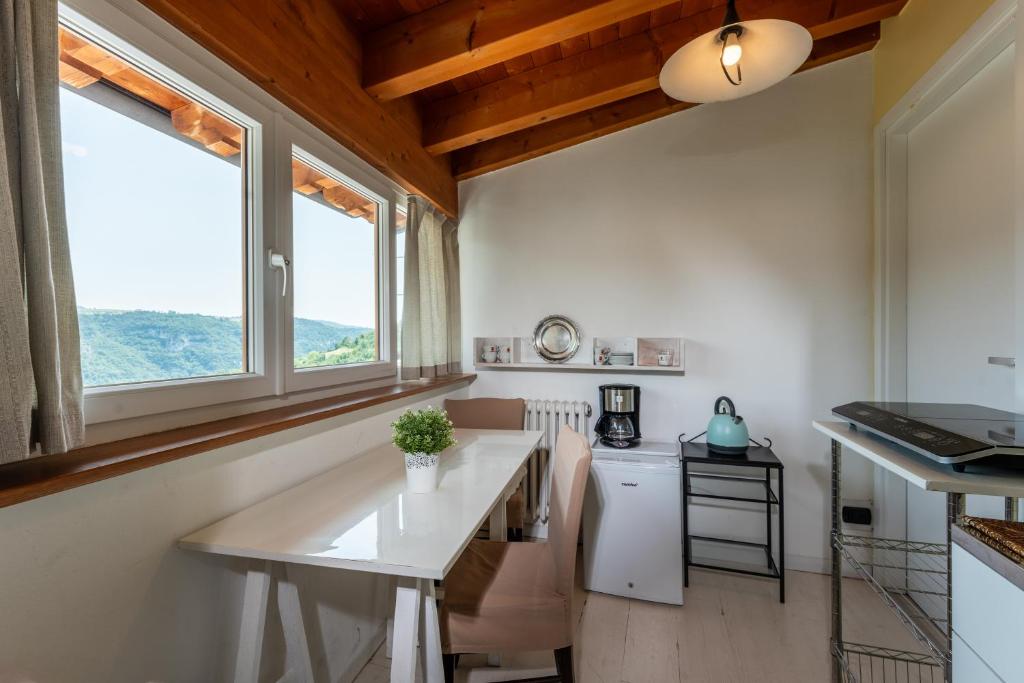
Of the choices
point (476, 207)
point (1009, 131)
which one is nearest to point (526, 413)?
point (476, 207)

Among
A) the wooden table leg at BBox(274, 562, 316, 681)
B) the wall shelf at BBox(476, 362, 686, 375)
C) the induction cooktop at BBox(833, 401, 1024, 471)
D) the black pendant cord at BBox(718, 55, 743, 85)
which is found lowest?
the wooden table leg at BBox(274, 562, 316, 681)

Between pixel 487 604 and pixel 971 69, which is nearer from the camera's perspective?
pixel 487 604

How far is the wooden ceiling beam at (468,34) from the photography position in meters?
1.58

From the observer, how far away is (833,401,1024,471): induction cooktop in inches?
31.5

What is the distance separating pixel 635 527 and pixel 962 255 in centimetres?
174

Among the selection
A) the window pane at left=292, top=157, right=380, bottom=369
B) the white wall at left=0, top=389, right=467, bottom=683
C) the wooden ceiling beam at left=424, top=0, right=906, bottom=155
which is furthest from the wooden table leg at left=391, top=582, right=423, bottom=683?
the wooden ceiling beam at left=424, top=0, right=906, bottom=155

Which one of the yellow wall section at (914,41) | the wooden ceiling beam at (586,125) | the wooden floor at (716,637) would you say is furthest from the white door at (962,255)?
the wooden ceiling beam at (586,125)

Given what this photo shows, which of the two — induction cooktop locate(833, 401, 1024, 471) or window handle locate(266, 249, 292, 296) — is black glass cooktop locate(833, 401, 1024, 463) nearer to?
induction cooktop locate(833, 401, 1024, 471)

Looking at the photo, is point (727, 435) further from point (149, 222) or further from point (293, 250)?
point (149, 222)

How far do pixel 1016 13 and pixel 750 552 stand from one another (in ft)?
7.85

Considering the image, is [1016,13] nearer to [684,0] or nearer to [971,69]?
[971,69]

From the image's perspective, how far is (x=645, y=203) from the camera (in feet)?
8.23

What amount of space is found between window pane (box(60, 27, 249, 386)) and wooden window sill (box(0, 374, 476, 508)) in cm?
17

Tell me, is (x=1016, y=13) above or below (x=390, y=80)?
below
